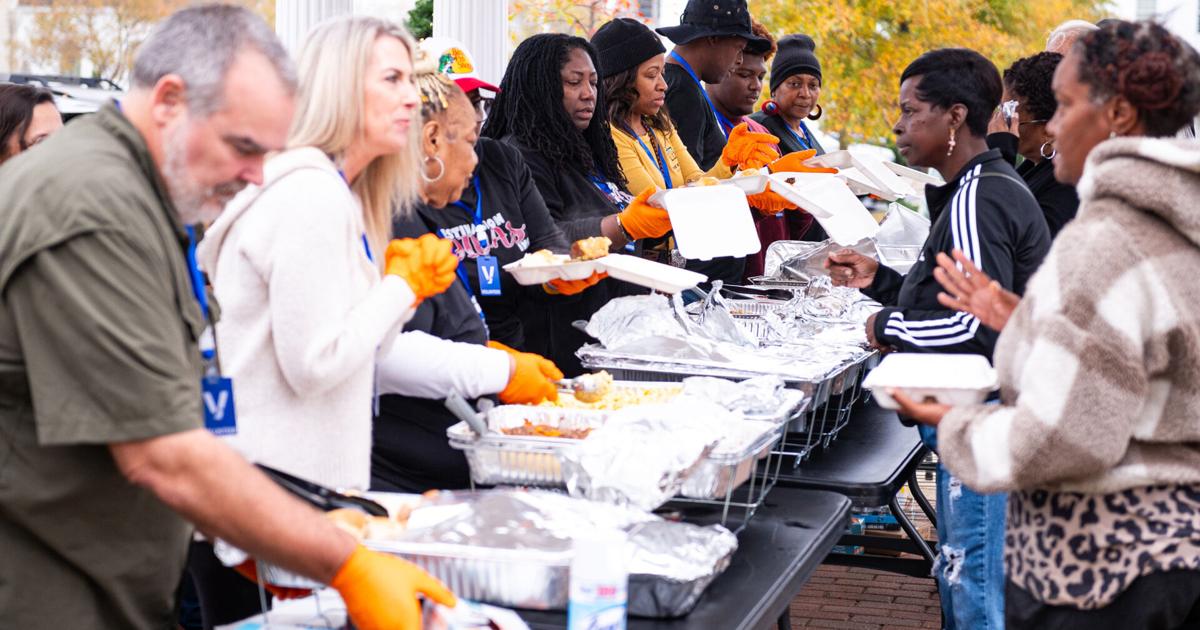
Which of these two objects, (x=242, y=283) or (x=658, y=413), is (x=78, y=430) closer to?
(x=242, y=283)

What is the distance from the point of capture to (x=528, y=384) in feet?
7.79

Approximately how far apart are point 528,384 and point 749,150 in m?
2.26

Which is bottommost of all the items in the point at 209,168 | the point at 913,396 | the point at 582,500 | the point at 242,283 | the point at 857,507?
the point at 857,507

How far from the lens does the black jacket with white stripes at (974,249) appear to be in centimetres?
281

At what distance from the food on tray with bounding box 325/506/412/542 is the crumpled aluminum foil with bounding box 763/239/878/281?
109 inches

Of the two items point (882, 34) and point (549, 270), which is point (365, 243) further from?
point (882, 34)

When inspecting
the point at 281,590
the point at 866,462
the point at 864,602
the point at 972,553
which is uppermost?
the point at 281,590

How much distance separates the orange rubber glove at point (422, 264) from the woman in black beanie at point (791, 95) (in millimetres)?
3746

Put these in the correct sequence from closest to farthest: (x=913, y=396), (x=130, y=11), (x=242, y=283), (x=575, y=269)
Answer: (x=242, y=283) → (x=913, y=396) → (x=575, y=269) → (x=130, y=11)

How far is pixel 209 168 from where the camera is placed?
1.50m

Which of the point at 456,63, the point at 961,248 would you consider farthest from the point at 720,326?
the point at 456,63

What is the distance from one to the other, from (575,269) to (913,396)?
105 centimetres

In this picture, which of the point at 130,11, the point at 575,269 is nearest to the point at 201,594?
the point at 575,269

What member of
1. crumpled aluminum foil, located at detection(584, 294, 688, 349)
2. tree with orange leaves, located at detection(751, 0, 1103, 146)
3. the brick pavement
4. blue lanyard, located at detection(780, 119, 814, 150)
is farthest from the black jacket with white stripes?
tree with orange leaves, located at detection(751, 0, 1103, 146)
